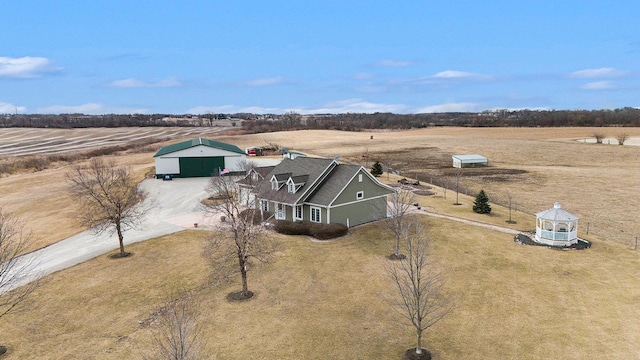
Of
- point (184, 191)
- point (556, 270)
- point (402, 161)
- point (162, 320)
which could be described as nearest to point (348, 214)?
point (556, 270)

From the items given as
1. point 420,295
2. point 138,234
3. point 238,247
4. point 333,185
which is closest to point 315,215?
point 333,185

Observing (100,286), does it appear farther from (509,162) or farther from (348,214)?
(509,162)

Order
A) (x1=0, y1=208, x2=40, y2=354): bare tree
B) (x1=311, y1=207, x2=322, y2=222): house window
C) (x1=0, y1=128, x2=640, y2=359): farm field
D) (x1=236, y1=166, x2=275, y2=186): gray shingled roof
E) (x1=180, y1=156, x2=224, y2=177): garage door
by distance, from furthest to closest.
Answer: (x1=180, y1=156, x2=224, y2=177): garage door, (x1=236, y1=166, x2=275, y2=186): gray shingled roof, (x1=311, y1=207, x2=322, y2=222): house window, (x1=0, y1=208, x2=40, y2=354): bare tree, (x1=0, y1=128, x2=640, y2=359): farm field

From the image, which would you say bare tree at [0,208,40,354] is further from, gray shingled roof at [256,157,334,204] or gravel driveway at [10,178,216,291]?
gray shingled roof at [256,157,334,204]

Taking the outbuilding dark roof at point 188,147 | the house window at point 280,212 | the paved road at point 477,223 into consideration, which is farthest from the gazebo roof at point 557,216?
the outbuilding dark roof at point 188,147

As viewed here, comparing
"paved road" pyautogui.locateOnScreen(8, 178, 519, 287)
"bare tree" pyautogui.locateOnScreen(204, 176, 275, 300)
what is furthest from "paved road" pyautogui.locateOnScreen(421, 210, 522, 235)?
"bare tree" pyautogui.locateOnScreen(204, 176, 275, 300)

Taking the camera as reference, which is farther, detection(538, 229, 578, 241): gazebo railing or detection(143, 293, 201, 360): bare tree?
detection(538, 229, 578, 241): gazebo railing
